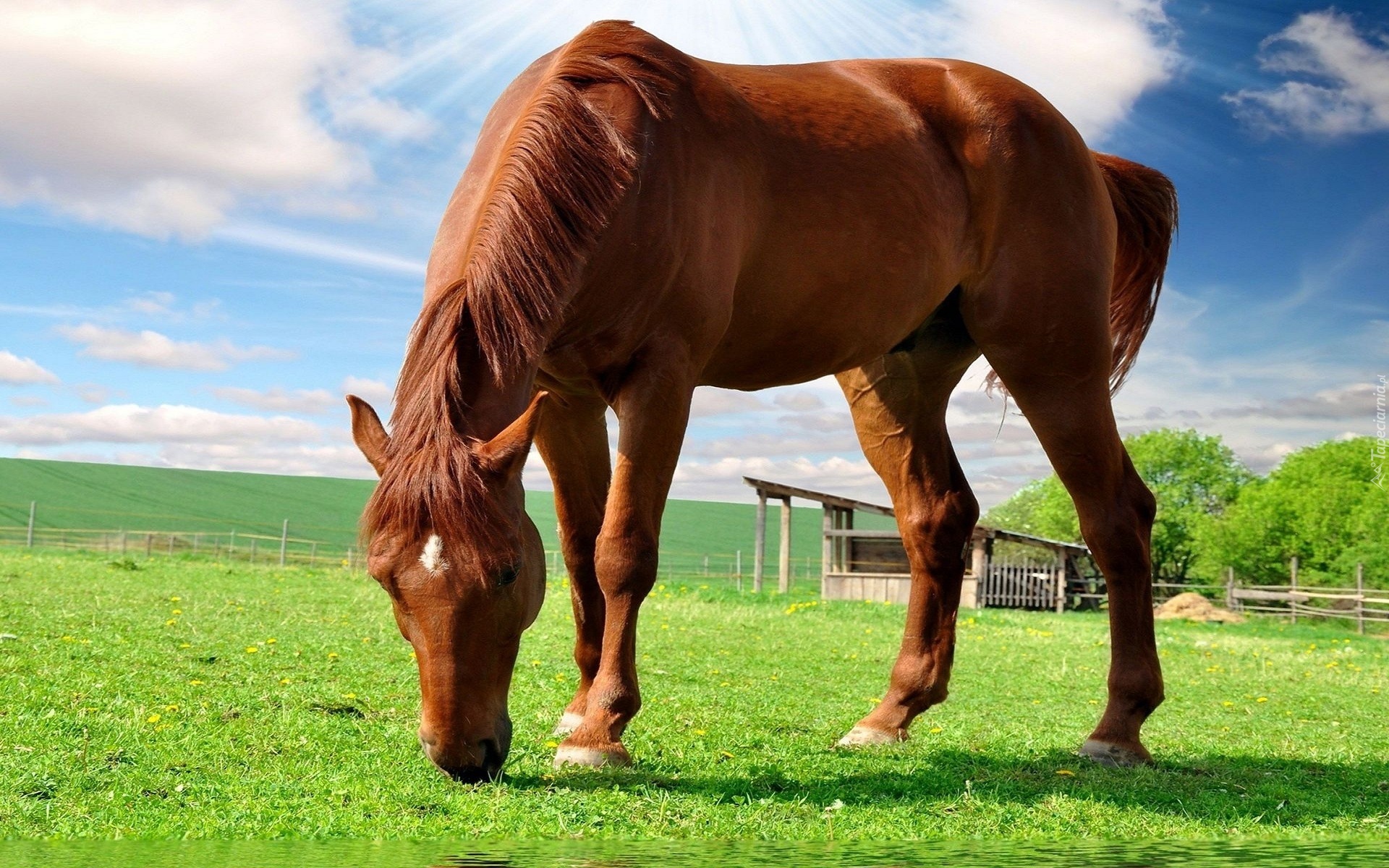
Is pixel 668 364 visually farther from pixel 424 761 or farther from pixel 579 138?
pixel 424 761

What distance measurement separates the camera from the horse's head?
10.8ft

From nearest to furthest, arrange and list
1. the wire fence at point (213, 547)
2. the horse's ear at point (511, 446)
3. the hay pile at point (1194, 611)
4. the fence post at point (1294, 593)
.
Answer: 1. the horse's ear at point (511, 446)
2. the wire fence at point (213, 547)
3. the hay pile at point (1194, 611)
4. the fence post at point (1294, 593)

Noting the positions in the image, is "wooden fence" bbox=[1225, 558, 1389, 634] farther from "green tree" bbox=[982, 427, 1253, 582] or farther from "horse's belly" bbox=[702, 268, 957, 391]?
"horse's belly" bbox=[702, 268, 957, 391]

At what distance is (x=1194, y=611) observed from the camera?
32.0 metres

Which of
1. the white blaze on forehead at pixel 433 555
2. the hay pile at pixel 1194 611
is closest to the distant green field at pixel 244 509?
the hay pile at pixel 1194 611

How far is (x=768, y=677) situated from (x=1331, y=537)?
47923 mm

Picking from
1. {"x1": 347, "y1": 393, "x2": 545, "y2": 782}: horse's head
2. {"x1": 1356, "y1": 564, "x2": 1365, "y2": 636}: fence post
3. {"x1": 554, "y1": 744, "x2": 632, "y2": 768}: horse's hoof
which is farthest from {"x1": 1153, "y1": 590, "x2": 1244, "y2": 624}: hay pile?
{"x1": 347, "y1": 393, "x2": 545, "y2": 782}: horse's head

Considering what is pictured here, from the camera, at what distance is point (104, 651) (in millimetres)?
6801

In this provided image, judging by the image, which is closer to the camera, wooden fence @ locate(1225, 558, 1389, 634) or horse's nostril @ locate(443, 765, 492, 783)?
horse's nostril @ locate(443, 765, 492, 783)

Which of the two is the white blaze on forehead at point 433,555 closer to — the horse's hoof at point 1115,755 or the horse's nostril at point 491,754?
the horse's nostril at point 491,754

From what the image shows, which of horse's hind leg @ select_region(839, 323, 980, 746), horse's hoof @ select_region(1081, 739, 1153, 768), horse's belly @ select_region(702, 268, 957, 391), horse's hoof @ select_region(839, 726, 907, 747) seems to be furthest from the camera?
horse's hind leg @ select_region(839, 323, 980, 746)

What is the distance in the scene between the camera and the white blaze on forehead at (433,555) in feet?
10.7

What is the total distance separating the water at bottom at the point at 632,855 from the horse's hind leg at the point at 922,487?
214 centimetres

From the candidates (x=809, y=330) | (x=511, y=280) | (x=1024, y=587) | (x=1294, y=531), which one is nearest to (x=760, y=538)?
(x=1024, y=587)
